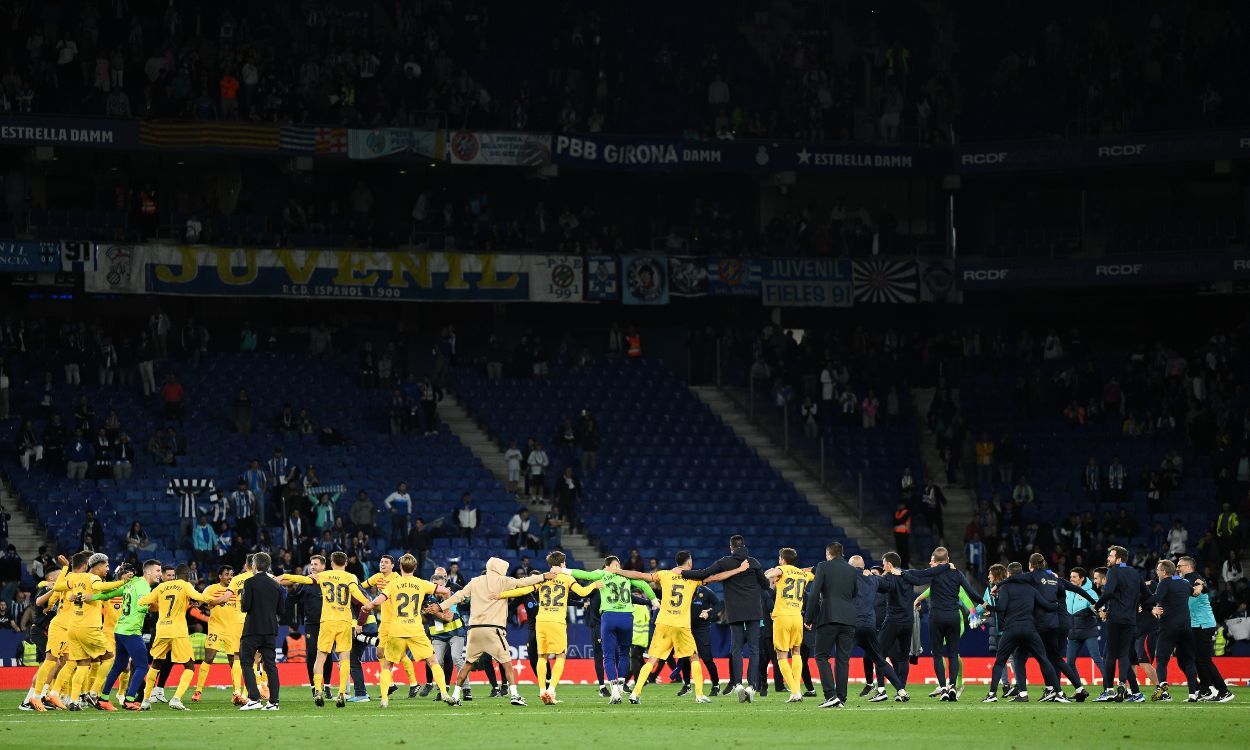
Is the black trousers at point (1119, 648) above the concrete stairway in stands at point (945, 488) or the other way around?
the other way around

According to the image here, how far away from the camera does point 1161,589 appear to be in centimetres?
2616

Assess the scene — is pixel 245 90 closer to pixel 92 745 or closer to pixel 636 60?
pixel 636 60

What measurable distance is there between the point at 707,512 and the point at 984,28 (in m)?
19.7

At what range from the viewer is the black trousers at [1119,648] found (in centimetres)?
2675

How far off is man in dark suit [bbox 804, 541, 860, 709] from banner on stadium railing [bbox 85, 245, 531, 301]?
2566 cm

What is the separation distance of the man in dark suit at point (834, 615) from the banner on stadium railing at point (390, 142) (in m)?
26.7

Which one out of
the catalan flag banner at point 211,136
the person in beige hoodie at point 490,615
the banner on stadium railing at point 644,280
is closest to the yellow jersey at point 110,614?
the person in beige hoodie at point 490,615

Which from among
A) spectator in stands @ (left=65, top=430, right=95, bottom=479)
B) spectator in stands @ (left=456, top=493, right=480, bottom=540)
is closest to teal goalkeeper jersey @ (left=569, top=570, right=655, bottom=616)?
spectator in stands @ (left=456, top=493, right=480, bottom=540)

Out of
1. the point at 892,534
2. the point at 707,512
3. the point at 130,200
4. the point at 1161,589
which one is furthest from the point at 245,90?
the point at 1161,589

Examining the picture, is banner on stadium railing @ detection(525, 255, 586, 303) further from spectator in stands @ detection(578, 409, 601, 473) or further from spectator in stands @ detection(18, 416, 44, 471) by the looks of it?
spectator in stands @ detection(18, 416, 44, 471)

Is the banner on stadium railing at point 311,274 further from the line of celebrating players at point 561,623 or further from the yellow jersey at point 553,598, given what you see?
the yellow jersey at point 553,598

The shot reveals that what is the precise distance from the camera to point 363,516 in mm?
41594

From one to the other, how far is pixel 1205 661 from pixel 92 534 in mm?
21947

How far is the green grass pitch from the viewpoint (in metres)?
19.7
